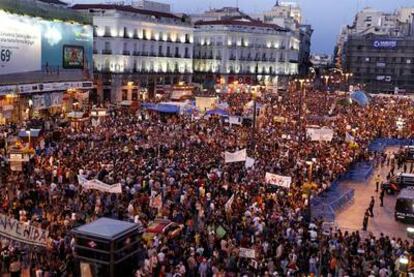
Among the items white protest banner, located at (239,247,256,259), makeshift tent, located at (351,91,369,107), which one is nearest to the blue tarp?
makeshift tent, located at (351,91,369,107)

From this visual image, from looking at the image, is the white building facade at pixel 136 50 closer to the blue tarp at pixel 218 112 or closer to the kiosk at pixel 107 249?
the blue tarp at pixel 218 112

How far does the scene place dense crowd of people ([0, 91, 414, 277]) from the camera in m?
14.9

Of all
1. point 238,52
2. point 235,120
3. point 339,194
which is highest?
point 238,52

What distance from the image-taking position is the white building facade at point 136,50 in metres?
57.9

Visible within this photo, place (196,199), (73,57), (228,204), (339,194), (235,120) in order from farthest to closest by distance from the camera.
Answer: (73,57), (235,120), (339,194), (196,199), (228,204)

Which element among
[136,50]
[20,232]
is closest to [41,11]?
[136,50]

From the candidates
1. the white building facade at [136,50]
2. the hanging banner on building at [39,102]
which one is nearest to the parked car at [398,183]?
the hanging banner on building at [39,102]

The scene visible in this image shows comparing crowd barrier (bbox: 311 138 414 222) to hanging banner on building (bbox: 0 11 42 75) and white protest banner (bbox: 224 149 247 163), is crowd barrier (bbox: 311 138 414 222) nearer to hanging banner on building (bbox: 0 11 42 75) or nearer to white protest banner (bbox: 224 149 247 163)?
white protest banner (bbox: 224 149 247 163)

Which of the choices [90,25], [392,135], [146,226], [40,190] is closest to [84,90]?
[90,25]

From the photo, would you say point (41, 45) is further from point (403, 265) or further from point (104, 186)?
point (403, 265)

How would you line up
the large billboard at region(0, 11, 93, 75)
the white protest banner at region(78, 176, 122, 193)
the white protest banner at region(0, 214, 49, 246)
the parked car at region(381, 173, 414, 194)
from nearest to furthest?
the white protest banner at region(0, 214, 49, 246) → the white protest banner at region(78, 176, 122, 193) → the parked car at region(381, 173, 414, 194) → the large billboard at region(0, 11, 93, 75)

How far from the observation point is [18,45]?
37469 millimetres

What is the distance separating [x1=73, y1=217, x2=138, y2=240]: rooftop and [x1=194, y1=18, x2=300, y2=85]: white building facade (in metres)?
67.1

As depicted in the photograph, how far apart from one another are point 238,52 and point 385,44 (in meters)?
25.8
